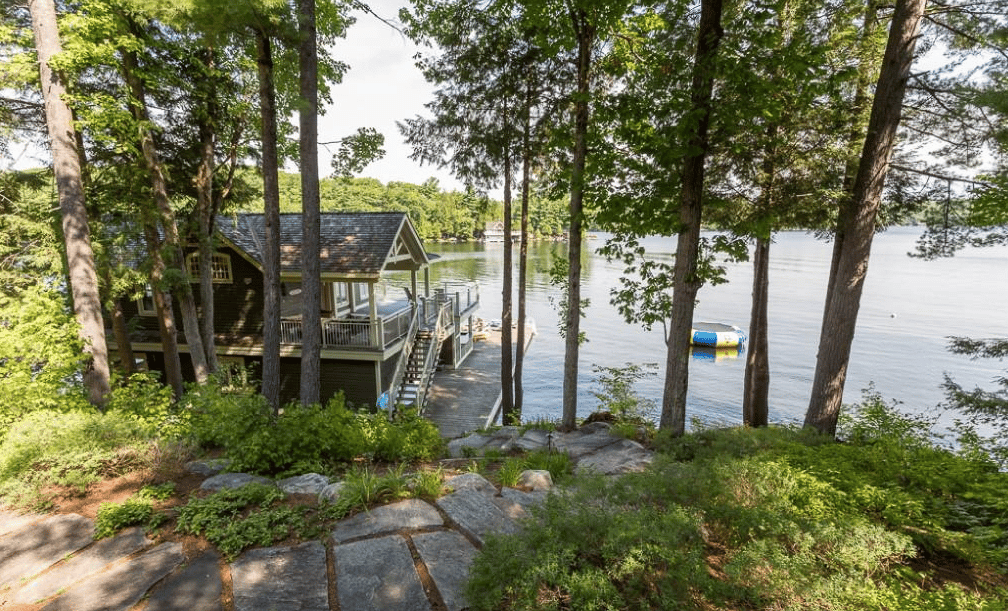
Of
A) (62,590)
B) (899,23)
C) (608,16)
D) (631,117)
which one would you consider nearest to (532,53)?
(608,16)

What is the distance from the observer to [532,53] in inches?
369

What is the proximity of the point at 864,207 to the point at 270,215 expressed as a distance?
885 centimetres

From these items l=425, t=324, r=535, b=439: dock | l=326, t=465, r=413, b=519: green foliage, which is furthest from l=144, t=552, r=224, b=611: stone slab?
l=425, t=324, r=535, b=439: dock

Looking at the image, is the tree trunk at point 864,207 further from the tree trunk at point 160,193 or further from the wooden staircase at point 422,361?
the tree trunk at point 160,193

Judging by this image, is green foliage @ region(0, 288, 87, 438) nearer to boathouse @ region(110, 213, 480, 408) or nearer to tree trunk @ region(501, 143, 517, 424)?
boathouse @ region(110, 213, 480, 408)

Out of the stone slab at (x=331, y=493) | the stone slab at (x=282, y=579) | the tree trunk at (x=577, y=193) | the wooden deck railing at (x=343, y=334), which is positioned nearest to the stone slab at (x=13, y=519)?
the stone slab at (x=282, y=579)

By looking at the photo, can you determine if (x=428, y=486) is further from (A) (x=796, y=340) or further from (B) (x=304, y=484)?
(A) (x=796, y=340)

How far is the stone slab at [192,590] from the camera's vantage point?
282cm

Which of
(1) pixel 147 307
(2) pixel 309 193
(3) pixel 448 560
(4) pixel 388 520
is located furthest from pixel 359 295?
(3) pixel 448 560

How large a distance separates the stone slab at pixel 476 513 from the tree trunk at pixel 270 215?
164 inches

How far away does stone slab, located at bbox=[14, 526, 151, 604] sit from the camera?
9.66 ft

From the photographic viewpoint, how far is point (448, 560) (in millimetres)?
3287

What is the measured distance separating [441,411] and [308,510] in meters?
10.3

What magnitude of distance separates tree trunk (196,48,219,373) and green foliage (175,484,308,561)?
8.81 metres
